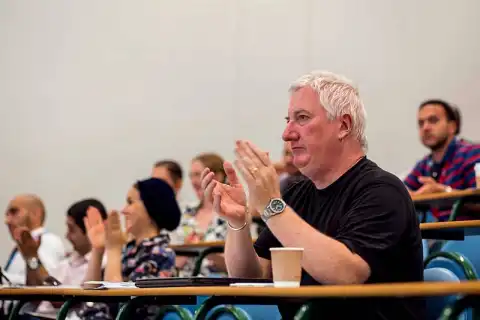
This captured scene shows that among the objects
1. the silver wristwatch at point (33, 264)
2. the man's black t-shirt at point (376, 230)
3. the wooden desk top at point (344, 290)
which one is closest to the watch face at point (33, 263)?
the silver wristwatch at point (33, 264)

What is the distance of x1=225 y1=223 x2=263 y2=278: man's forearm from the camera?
7.45 ft

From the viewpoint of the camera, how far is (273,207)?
1.92 m

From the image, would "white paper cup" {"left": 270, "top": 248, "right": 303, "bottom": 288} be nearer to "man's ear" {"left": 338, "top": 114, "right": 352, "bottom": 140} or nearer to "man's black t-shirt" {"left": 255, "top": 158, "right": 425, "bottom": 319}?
"man's black t-shirt" {"left": 255, "top": 158, "right": 425, "bottom": 319}

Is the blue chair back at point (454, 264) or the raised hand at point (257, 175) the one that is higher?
the raised hand at point (257, 175)

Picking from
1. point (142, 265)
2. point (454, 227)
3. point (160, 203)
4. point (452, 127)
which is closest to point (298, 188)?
point (454, 227)

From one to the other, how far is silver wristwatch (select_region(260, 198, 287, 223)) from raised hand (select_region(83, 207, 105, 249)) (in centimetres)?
169

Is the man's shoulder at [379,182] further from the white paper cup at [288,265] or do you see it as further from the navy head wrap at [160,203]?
the navy head wrap at [160,203]

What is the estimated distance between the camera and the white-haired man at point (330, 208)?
5.98 ft

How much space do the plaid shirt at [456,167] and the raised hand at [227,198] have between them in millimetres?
1887

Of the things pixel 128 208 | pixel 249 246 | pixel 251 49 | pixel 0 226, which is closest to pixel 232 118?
pixel 251 49

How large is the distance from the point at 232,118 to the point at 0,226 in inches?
76.0

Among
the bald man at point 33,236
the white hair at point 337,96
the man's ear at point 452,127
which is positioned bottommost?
the bald man at point 33,236

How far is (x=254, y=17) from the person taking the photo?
6.05m

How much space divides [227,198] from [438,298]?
67 cm
